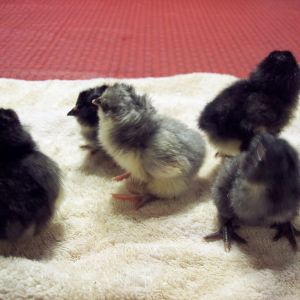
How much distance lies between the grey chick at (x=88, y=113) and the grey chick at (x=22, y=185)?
1.26 feet

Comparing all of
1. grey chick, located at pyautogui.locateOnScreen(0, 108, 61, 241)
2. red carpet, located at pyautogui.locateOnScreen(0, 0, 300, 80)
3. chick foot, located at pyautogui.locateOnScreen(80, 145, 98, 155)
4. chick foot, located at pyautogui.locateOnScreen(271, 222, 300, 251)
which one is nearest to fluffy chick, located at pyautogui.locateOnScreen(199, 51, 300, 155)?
chick foot, located at pyautogui.locateOnScreen(271, 222, 300, 251)

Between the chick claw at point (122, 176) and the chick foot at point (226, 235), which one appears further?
the chick claw at point (122, 176)

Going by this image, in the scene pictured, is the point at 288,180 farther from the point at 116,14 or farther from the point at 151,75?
the point at 116,14

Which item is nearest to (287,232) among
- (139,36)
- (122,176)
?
(122,176)

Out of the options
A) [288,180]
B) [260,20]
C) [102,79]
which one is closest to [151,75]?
[102,79]

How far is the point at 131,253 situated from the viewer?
3.49ft

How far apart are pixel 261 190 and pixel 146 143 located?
0.38 m

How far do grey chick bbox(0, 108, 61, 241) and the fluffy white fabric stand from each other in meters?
0.08

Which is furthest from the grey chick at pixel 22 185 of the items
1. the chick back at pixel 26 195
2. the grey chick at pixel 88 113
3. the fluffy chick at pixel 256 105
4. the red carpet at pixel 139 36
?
the red carpet at pixel 139 36

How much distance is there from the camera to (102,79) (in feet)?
6.51

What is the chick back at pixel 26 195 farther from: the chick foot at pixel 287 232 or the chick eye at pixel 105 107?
the chick foot at pixel 287 232

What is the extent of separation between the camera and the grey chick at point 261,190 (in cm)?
93

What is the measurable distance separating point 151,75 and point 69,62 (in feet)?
1.53

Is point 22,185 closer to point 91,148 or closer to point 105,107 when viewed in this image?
point 105,107
